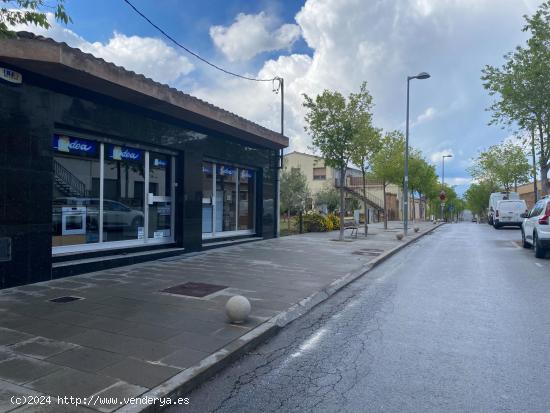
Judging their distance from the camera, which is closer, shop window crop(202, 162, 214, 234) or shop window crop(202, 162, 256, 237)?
shop window crop(202, 162, 214, 234)

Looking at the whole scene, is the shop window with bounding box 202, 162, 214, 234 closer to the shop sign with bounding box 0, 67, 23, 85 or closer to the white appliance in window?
the white appliance in window

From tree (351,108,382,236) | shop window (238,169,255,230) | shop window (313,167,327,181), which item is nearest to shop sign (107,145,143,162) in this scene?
shop window (238,169,255,230)

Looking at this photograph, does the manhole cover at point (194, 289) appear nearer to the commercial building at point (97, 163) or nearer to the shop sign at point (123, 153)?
the commercial building at point (97, 163)

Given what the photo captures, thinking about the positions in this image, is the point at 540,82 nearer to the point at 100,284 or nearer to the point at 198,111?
the point at 198,111

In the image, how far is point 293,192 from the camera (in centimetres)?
2769

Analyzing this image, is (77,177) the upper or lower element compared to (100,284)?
upper

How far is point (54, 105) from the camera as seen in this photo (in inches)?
321

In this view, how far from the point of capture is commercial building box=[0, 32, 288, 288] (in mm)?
7414

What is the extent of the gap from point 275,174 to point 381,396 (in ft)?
47.4

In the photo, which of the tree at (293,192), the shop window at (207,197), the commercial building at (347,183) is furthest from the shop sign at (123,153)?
the commercial building at (347,183)

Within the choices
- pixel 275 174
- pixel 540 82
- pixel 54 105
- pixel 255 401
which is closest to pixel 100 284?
pixel 54 105

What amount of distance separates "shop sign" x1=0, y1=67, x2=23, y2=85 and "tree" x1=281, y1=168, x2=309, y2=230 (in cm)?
2068

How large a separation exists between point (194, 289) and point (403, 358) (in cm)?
404

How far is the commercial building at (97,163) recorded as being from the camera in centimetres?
741
